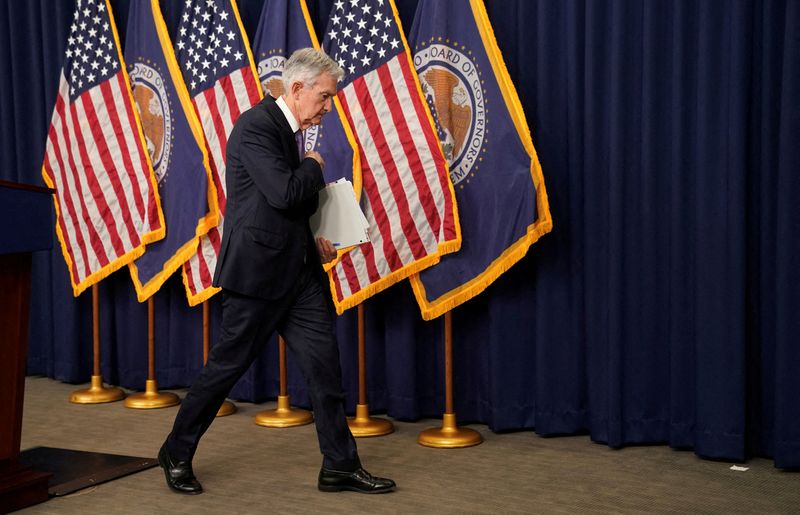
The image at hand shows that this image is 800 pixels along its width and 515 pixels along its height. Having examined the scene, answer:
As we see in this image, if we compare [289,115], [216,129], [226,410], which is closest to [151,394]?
[226,410]

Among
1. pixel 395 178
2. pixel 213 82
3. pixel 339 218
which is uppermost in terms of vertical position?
pixel 213 82

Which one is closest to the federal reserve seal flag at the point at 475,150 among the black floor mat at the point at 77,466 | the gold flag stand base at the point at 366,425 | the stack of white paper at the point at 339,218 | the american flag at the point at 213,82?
the gold flag stand base at the point at 366,425

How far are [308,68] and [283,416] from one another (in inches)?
77.0

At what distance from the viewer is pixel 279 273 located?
3148 mm

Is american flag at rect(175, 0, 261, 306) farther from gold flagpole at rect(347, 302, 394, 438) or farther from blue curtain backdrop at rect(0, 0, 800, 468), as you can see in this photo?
gold flagpole at rect(347, 302, 394, 438)

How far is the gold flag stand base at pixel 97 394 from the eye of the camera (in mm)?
4996

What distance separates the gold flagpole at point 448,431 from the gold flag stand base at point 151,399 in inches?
59.4

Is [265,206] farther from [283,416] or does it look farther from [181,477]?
[283,416]

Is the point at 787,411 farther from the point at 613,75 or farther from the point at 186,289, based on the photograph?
the point at 186,289

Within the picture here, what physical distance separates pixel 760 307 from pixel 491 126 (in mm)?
1311

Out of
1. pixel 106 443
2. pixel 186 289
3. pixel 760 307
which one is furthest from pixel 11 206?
pixel 760 307

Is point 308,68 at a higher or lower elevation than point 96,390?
higher

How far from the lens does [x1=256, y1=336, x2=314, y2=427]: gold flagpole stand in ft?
14.4

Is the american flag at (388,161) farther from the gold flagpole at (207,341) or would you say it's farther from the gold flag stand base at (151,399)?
the gold flag stand base at (151,399)
